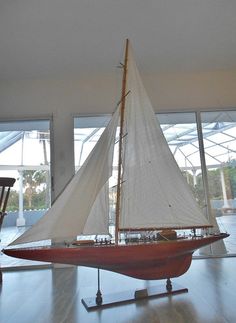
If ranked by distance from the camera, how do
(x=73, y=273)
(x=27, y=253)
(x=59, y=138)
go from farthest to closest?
(x=59, y=138)
(x=73, y=273)
(x=27, y=253)

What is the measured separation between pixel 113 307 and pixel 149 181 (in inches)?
32.6

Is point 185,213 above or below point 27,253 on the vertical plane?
above

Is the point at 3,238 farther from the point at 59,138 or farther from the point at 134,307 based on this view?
the point at 134,307

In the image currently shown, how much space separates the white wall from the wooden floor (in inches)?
63.6

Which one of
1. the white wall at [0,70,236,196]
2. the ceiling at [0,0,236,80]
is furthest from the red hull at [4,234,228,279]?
the ceiling at [0,0,236,80]

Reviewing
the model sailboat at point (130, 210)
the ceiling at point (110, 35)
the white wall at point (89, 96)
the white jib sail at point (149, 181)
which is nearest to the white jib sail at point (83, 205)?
the model sailboat at point (130, 210)

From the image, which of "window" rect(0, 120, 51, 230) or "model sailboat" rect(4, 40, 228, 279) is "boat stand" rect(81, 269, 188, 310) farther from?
"window" rect(0, 120, 51, 230)

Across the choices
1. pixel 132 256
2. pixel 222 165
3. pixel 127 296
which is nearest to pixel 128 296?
pixel 127 296

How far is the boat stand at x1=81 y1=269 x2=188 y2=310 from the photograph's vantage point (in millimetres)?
1793

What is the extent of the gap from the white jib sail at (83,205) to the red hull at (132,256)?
0.09 meters

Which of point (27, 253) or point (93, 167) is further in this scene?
point (93, 167)

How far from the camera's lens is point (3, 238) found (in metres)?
3.37

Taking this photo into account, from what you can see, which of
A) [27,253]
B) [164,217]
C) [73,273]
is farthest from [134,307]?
[73,273]

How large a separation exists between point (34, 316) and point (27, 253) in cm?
38
